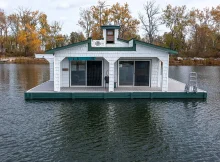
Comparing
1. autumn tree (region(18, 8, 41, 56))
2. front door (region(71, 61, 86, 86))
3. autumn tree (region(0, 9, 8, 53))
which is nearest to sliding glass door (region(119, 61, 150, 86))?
front door (region(71, 61, 86, 86))

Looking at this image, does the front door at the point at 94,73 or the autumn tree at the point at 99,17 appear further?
the autumn tree at the point at 99,17

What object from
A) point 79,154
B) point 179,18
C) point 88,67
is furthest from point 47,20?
point 79,154

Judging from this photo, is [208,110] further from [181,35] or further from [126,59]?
[181,35]

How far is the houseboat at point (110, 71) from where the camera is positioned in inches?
573

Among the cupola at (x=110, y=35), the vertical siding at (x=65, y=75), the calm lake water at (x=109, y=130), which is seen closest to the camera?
the calm lake water at (x=109, y=130)

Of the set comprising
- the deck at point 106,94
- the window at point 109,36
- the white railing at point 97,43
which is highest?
the window at point 109,36

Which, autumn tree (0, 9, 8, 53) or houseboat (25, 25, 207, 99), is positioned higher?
autumn tree (0, 9, 8, 53)

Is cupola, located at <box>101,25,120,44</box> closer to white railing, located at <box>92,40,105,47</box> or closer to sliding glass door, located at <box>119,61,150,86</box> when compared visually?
white railing, located at <box>92,40,105,47</box>

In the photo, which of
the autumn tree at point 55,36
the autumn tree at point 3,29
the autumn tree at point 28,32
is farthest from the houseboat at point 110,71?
the autumn tree at point 3,29

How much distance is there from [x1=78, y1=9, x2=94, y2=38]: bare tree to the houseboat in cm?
3806

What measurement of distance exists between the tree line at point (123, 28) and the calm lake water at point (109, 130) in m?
36.7

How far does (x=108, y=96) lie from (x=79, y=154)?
762cm

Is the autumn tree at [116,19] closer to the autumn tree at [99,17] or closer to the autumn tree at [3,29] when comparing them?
the autumn tree at [99,17]

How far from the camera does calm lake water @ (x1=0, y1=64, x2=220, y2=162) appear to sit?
23.2ft
